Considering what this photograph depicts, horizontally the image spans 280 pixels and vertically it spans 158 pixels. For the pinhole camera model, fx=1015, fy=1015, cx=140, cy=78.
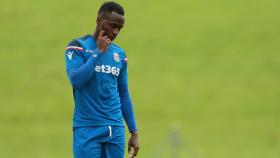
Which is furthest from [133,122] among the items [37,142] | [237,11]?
[237,11]

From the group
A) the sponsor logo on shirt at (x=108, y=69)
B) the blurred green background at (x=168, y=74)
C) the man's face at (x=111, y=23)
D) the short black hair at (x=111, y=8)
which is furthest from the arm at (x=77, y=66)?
the blurred green background at (x=168, y=74)

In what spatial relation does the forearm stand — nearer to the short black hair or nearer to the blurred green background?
the short black hair

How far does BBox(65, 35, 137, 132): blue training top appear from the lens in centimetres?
860

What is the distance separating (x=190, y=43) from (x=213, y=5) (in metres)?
3.24

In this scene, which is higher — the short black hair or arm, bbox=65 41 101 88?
the short black hair

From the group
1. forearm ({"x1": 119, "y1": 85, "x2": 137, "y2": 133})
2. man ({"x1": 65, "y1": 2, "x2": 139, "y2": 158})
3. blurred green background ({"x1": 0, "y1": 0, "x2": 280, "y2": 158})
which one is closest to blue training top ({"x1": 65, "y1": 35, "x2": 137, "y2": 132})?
man ({"x1": 65, "y1": 2, "x2": 139, "y2": 158})

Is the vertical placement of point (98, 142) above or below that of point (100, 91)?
below

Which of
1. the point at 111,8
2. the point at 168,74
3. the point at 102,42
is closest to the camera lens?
the point at 102,42

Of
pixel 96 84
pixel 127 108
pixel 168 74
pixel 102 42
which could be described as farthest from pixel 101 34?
pixel 168 74

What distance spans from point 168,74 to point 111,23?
77.1 ft

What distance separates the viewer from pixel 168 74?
3209 centimetres

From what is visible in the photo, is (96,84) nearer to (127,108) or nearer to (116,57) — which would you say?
(116,57)

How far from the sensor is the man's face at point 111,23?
8633mm

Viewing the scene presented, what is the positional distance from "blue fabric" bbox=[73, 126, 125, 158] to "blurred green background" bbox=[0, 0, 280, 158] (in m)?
14.3
